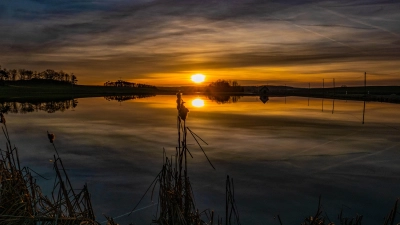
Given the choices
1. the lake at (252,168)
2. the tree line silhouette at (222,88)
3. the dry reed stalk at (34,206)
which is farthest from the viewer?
the tree line silhouette at (222,88)

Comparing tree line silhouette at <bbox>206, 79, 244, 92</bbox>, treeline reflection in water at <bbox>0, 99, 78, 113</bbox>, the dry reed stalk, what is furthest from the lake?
tree line silhouette at <bbox>206, 79, 244, 92</bbox>

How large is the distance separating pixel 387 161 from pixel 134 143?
1140cm

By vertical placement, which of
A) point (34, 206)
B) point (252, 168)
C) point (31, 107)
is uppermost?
point (31, 107)

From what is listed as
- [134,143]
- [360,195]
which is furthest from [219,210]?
[134,143]

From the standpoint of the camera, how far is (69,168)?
41.1 feet

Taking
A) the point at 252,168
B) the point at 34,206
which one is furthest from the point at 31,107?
the point at 34,206

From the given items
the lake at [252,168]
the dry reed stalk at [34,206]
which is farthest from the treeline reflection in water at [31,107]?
the dry reed stalk at [34,206]

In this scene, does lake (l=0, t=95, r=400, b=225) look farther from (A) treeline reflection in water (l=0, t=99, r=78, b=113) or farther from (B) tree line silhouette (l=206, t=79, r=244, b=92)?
(B) tree line silhouette (l=206, t=79, r=244, b=92)

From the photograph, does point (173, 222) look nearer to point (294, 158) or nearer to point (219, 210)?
point (219, 210)

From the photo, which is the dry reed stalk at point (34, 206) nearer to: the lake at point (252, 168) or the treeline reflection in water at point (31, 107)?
the lake at point (252, 168)

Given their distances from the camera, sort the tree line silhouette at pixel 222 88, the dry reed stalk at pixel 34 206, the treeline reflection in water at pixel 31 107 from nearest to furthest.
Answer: the dry reed stalk at pixel 34 206
the treeline reflection in water at pixel 31 107
the tree line silhouette at pixel 222 88

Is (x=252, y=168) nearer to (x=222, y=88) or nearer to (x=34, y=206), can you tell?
Answer: (x=34, y=206)

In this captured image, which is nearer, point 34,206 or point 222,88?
point 34,206

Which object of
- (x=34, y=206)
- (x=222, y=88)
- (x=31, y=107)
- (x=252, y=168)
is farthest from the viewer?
(x=222, y=88)
